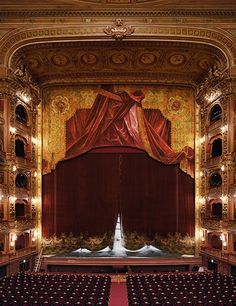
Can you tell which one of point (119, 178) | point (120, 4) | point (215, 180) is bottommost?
point (215, 180)

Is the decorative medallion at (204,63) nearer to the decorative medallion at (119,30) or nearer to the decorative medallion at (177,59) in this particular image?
the decorative medallion at (177,59)

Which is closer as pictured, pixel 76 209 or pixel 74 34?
pixel 74 34

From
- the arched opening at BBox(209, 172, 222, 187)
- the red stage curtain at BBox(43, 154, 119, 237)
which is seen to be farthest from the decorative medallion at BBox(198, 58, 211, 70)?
the red stage curtain at BBox(43, 154, 119, 237)

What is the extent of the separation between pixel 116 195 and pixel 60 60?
1015 cm

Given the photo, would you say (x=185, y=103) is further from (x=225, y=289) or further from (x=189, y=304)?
(x=189, y=304)

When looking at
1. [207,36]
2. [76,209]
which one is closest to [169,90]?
[207,36]

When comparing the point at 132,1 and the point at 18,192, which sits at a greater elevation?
the point at 132,1

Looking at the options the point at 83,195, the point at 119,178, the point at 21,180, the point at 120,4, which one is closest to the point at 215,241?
the point at 119,178

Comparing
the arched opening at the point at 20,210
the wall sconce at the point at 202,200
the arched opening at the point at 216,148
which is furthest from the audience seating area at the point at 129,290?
the arched opening at the point at 216,148

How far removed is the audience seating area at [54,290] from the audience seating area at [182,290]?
1340 mm

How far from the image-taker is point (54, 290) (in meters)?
16.5

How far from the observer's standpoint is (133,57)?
2561 cm

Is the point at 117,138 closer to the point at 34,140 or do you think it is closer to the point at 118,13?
the point at 34,140

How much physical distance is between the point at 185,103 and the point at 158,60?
14.6 feet
